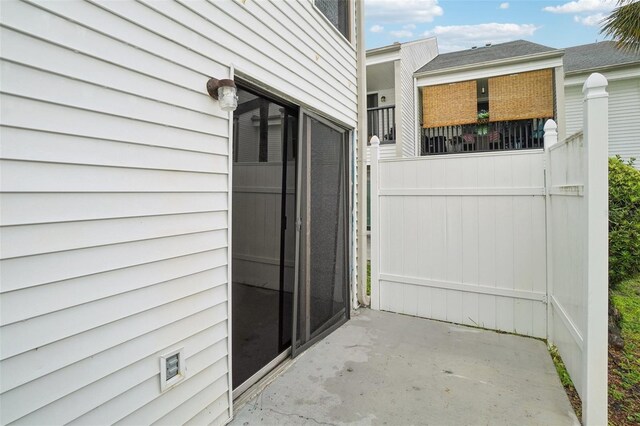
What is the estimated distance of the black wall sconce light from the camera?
1788mm

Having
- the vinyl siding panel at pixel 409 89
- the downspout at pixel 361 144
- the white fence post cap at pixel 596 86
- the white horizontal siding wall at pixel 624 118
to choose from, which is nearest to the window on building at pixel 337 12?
the downspout at pixel 361 144

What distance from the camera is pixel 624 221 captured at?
3.40m

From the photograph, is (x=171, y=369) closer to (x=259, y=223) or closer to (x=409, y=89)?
(x=259, y=223)

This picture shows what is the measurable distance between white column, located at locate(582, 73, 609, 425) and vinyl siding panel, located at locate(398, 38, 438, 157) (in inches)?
230

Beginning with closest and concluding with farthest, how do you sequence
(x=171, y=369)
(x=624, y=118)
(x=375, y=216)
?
(x=171, y=369), (x=375, y=216), (x=624, y=118)

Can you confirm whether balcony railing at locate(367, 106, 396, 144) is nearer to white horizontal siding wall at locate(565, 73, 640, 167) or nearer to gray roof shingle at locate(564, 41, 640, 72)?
white horizontal siding wall at locate(565, 73, 640, 167)

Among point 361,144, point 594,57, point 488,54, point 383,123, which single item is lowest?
point 361,144

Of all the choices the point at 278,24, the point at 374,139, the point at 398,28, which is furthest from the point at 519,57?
the point at 398,28

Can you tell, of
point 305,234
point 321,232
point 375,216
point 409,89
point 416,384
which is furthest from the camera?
point 409,89

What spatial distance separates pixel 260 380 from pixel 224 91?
2.00 metres

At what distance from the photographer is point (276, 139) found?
2.54 metres

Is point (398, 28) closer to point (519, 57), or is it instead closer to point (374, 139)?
point (519, 57)

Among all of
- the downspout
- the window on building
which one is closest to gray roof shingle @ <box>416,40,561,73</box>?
the downspout

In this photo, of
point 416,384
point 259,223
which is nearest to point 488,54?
point 259,223
